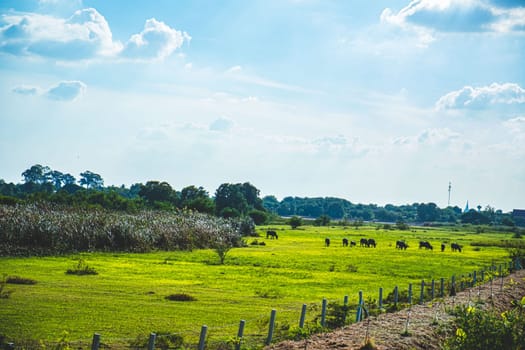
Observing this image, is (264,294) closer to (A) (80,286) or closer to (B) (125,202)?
(A) (80,286)

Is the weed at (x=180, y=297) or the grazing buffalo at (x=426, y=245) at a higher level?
the grazing buffalo at (x=426, y=245)

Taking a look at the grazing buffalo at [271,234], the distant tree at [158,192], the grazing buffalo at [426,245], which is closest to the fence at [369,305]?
the grazing buffalo at [426,245]

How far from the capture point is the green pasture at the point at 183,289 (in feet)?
69.2

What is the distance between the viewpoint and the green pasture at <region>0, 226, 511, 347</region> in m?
21.1

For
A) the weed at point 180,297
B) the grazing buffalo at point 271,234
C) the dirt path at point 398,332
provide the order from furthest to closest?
the grazing buffalo at point 271,234
the weed at point 180,297
the dirt path at point 398,332

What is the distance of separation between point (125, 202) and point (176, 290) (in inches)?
2819

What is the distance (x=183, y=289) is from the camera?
105 ft

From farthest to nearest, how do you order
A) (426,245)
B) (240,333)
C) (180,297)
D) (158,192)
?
(158,192)
(426,245)
(180,297)
(240,333)

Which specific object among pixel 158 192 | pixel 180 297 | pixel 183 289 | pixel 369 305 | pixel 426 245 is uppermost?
pixel 158 192

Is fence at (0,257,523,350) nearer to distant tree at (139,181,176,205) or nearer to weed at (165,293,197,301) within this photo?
weed at (165,293,197,301)

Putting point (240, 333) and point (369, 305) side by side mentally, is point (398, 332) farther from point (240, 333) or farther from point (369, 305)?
point (240, 333)

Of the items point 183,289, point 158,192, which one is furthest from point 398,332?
point 158,192

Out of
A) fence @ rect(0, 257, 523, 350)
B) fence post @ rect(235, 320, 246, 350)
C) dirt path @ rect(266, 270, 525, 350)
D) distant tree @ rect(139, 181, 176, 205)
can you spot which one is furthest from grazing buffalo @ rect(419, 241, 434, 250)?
distant tree @ rect(139, 181, 176, 205)

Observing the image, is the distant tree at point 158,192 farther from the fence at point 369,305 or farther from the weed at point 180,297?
the weed at point 180,297
